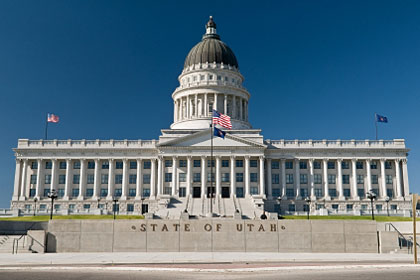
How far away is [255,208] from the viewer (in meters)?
75.5

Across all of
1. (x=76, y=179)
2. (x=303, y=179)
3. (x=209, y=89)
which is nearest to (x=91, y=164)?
(x=76, y=179)

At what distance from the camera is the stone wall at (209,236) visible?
36.9m

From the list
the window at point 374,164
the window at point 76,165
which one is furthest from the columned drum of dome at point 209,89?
the window at point 374,164

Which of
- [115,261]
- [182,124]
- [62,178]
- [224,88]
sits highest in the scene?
[224,88]

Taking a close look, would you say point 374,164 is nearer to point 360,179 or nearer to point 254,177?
point 360,179

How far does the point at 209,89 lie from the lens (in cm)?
10694

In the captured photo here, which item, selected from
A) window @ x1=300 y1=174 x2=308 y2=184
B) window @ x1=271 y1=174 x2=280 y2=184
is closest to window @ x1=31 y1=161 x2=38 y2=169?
window @ x1=271 y1=174 x2=280 y2=184

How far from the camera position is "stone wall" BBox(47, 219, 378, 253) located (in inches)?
1453

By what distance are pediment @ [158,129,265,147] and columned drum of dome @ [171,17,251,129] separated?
45.9ft

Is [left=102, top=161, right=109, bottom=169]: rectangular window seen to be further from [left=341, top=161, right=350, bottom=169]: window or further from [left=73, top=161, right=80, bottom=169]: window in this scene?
[left=341, top=161, right=350, bottom=169]: window

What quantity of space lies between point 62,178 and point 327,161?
56.6 meters

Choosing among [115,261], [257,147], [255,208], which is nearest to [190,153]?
[257,147]

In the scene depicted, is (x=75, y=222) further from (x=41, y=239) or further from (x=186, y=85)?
(x=186, y=85)

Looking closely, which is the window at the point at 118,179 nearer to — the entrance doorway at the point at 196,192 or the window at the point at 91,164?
the window at the point at 91,164
